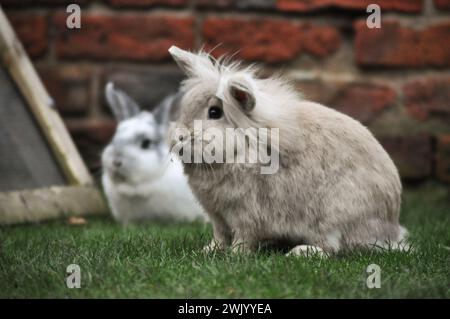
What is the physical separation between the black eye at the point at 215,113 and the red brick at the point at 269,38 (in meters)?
2.19

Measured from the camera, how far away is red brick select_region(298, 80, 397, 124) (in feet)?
16.0

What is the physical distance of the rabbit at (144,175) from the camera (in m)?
4.18

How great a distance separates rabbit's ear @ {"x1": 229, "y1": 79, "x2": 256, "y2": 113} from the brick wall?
2.25 m

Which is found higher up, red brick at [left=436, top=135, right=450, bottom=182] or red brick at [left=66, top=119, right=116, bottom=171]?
red brick at [left=66, top=119, right=116, bottom=171]

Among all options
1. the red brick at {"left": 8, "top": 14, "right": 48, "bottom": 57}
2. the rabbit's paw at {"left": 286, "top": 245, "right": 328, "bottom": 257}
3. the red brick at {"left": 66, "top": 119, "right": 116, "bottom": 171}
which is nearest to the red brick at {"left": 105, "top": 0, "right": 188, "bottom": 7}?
the red brick at {"left": 8, "top": 14, "right": 48, "bottom": 57}

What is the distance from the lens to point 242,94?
266 cm

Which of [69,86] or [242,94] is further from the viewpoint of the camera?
[69,86]

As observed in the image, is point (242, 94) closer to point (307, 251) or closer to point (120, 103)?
point (307, 251)

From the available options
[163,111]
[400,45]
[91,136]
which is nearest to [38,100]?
[91,136]

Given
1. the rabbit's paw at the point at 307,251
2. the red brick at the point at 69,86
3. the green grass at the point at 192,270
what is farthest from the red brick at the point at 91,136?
the rabbit's paw at the point at 307,251

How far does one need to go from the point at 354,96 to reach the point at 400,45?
48 centimetres

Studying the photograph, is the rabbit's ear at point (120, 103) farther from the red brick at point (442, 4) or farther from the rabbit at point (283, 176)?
the red brick at point (442, 4)

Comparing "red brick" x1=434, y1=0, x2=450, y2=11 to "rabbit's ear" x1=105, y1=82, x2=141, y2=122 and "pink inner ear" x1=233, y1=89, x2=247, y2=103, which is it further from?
"pink inner ear" x1=233, y1=89, x2=247, y2=103
